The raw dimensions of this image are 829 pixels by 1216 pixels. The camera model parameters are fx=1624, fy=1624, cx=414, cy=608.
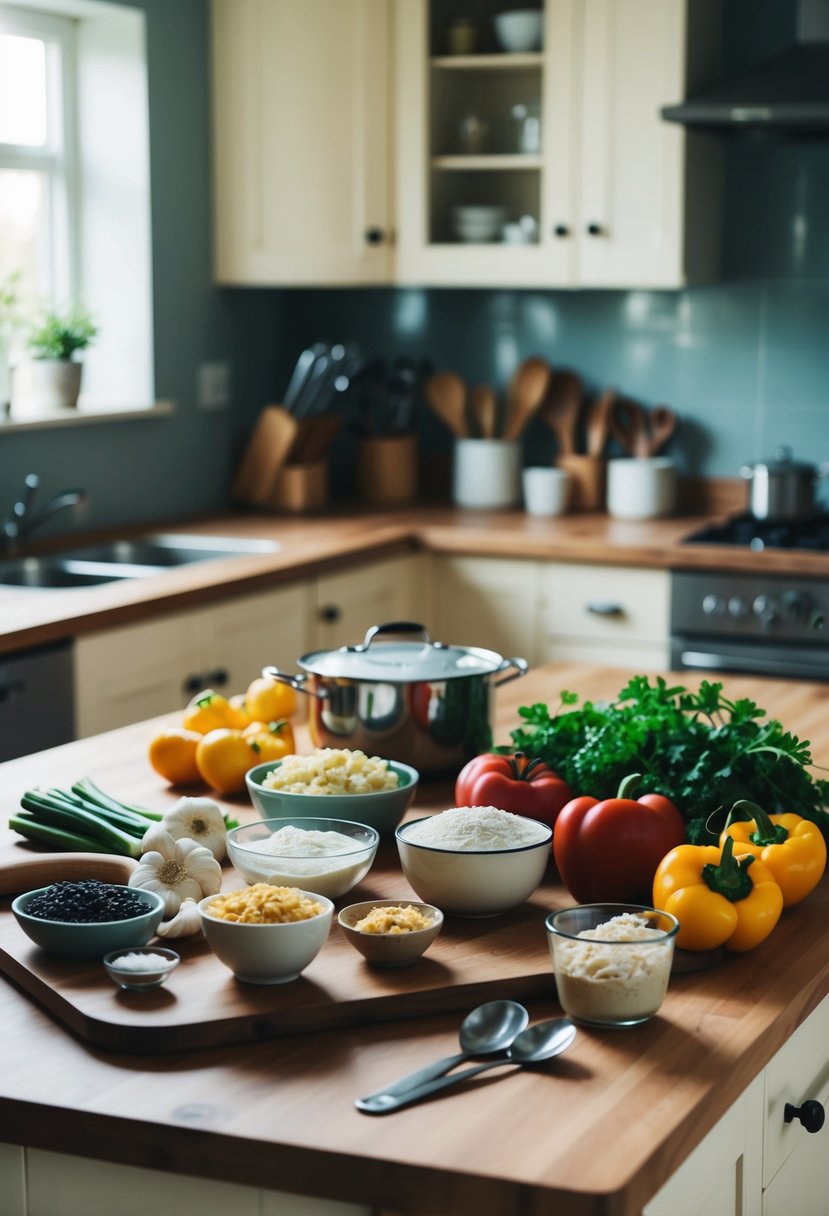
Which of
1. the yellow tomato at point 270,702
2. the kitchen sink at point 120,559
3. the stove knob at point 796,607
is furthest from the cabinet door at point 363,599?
the yellow tomato at point 270,702

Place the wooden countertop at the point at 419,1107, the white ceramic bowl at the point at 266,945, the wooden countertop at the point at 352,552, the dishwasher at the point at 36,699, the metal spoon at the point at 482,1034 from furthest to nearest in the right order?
the wooden countertop at the point at 352,552
the dishwasher at the point at 36,699
the white ceramic bowl at the point at 266,945
the metal spoon at the point at 482,1034
the wooden countertop at the point at 419,1107

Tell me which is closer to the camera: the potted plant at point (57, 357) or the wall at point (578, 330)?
the potted plant at point (57, 357)

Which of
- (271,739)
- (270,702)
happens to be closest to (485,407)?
(270,702)

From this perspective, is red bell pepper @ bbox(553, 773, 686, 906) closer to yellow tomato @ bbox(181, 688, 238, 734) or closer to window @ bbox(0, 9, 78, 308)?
yellow tomato @ bbox(181, 688, 238, 734)

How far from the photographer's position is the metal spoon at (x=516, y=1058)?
123 cm

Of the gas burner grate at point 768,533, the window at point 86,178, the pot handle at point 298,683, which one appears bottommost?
the gas burner grate at point 768,533

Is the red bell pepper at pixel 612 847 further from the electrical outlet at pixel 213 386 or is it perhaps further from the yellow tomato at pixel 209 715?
the electrical outlet at pixel 213 386

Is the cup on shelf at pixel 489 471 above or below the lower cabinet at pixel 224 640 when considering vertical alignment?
above

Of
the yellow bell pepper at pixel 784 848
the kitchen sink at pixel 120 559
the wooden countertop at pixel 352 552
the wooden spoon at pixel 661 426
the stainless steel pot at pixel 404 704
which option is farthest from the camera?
the wooden spoon at pixel 661 426

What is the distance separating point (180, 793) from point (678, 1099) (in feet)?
3.04

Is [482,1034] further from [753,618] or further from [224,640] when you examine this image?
[753,618]

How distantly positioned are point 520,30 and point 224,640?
1870 mm

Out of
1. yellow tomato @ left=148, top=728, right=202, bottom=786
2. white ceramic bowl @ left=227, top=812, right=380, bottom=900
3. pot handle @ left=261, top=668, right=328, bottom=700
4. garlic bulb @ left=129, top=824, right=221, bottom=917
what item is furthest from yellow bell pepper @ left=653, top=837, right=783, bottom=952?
yellow tomato @ left=148, top=728, right=202, bottom=786

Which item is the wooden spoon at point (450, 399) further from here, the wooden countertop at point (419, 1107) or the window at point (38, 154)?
the wooden countertop at point (419, 1107)
